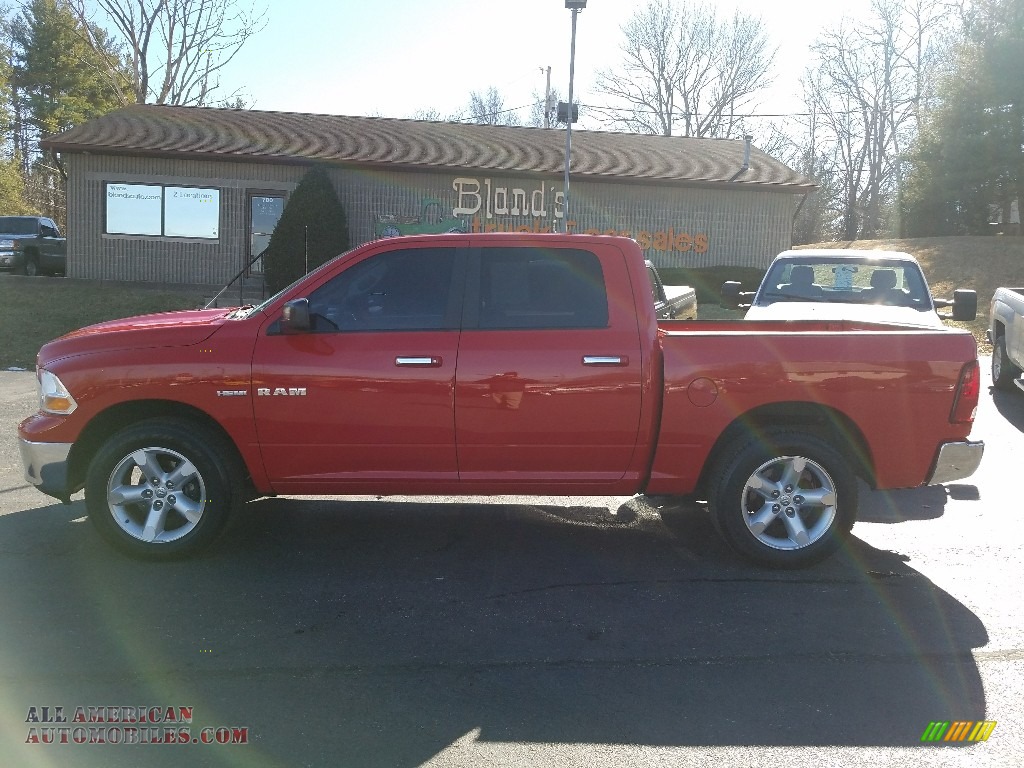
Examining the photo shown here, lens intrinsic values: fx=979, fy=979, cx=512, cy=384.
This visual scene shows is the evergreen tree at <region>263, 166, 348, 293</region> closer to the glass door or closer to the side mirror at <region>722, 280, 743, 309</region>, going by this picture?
the glass door

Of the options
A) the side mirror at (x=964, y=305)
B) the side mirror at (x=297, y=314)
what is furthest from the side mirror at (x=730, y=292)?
the side mirror at (x=297, y=314)

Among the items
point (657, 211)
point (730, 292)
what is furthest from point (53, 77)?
point (730, 292)

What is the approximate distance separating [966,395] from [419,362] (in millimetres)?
3127

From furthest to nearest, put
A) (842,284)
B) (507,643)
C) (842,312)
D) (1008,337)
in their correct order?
(1008,337), (842,284), (842,312), (507,643)

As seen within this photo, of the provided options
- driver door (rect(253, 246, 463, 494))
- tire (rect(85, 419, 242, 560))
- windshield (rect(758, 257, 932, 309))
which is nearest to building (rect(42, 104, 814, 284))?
windshield (rect(758, 257, 932, 309))

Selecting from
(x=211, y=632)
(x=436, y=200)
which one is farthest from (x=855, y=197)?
(x=211, y=632)

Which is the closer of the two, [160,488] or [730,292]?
[160,488]

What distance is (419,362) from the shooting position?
18.2ft

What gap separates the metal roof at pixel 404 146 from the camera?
2289 cm

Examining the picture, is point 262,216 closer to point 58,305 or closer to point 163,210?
point 163,210

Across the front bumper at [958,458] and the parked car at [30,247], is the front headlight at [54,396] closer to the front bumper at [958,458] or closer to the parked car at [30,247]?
the front bumper at [958,458]

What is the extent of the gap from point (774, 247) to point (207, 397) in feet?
69.0

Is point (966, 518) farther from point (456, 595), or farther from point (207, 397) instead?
point (207, 397)

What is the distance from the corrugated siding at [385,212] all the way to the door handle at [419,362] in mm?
18471
